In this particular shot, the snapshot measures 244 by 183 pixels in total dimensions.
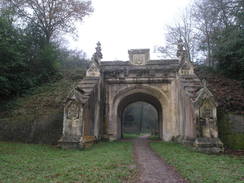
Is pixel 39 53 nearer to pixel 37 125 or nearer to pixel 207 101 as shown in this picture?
pixel 37 125

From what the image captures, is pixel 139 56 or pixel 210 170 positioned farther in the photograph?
pixel 139 56

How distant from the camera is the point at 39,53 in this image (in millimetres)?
18438

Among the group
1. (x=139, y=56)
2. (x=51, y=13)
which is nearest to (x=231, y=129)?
(x=139, y=56)

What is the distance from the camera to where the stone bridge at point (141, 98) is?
956 centimetres

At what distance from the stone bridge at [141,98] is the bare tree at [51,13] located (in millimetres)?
9680

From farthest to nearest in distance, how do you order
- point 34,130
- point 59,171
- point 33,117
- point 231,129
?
point 33,117, point 34,130, point 231,129, point 59,171

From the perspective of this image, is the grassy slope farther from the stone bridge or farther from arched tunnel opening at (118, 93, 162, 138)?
arched tunnel opening at (118, 93, 162, 138)

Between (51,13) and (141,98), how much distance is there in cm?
1290

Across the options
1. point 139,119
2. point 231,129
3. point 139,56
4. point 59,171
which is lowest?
point 59,171

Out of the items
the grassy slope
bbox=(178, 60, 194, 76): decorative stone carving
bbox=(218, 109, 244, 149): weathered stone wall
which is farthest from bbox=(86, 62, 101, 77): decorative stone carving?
bbox=(218, 109, 244, 149): weathered stone wall

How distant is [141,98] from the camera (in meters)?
17.4

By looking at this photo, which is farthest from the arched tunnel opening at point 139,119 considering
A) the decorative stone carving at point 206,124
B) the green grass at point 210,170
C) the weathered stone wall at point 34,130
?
the green grass at point 210,170

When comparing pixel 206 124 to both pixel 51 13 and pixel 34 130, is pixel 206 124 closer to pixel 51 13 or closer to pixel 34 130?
pixel 34 130

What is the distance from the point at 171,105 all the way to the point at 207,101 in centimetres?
439
